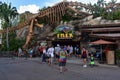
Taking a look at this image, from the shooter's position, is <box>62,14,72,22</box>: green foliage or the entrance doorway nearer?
the entrance doorway

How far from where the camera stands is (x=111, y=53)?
73.4 feet

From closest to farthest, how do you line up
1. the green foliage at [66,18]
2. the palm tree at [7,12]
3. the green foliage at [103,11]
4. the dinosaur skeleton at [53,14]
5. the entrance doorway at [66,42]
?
1. the green foliage at [103,11]
2. the dinosaur skeleton at [53,14]
3. the entrance doorway at [66,42]
4. the green foliage at [66,18]
5. the palm tree at [7,12]

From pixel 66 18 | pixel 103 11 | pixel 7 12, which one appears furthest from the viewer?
pixel 7 12

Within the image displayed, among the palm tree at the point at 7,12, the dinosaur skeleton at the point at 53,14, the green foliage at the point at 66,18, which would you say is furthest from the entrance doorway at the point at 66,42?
the palm tree at the point at 7,12

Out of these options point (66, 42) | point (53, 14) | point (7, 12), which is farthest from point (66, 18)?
point (7, 12)

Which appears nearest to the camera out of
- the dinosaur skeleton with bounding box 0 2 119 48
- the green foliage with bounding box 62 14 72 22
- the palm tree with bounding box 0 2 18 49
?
the dinosaur skeleton with bounding box 0 2 119 48

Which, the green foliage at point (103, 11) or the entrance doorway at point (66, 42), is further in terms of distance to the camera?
the entrance doorway at point (66, 42)

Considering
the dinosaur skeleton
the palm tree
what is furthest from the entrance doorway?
the palm tree

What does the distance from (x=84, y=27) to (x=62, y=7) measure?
18.4 ft

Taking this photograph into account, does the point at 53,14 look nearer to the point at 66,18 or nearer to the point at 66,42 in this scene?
the point at 66,18

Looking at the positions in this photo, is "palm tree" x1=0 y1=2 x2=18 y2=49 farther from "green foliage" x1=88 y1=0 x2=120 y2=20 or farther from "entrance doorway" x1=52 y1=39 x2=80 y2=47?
"green foliage" x1=88 y1=0 x2=120 y2=20

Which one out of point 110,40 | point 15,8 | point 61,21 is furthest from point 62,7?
point 110,40

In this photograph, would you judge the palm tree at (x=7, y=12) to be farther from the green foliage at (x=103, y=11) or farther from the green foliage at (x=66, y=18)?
the green foliage at (x=103, y=11)

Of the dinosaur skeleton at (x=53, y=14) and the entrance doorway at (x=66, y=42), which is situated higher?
the dinosaur skeleton at (x=53, y=14)
